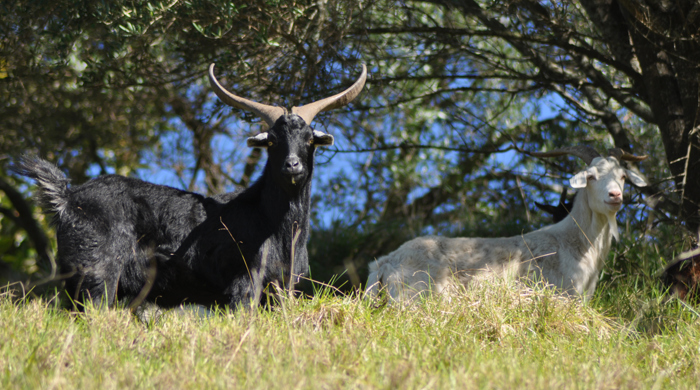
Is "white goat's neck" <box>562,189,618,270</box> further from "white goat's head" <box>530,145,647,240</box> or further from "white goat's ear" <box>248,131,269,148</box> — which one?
"white goat's ear" <box>248,131,269,148</box>

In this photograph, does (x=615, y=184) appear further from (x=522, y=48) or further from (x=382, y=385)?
(x=382, y=385)

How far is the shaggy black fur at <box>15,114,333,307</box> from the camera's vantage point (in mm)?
4793

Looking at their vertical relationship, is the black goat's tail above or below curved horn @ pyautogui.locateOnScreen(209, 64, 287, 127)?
below

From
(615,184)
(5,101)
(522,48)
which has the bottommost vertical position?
(615,184)

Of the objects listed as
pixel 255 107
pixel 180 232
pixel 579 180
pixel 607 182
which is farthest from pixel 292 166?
pixel 607 182

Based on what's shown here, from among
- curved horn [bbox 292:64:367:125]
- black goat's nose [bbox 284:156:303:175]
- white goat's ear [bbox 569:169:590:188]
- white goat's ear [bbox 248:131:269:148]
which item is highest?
curved horn [bbox 292:64:367:125]

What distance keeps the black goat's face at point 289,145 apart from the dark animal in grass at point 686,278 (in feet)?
10.6

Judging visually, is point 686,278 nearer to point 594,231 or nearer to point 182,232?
point 594,231

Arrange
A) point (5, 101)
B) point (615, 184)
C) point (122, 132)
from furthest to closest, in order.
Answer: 1. point (122, 132)
2. point (5, 101)
3. point (615, 184)

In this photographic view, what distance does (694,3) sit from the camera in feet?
19.5

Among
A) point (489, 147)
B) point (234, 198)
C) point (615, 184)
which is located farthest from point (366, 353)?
point (489, 147)

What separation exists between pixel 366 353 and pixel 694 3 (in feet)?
15.9

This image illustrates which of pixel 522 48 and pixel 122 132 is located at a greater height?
pixel 522 48

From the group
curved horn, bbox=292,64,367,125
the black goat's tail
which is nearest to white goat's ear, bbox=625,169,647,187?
curved horn, bbox=292,64,367,125
